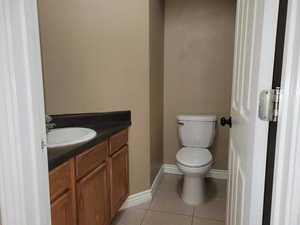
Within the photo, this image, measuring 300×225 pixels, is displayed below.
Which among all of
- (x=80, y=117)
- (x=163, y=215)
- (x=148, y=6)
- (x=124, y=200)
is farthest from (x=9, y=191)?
(x=148, y=6)

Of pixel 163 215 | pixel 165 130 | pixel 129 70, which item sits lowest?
pixel 163 215

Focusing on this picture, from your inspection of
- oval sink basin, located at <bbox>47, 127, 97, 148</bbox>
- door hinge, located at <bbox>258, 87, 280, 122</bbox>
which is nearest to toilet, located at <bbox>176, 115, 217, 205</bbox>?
oval sink basin, located at <bbox>47, 127, 97, 148</bbox>

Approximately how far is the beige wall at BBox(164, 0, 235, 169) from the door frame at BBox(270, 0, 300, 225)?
2.06 metres

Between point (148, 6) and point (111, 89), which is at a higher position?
point (148, 6)

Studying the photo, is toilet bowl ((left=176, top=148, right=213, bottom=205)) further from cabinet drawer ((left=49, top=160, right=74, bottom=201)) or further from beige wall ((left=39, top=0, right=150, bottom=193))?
cabinet drawer ((left=49, top=160, right=74, bottom=201))

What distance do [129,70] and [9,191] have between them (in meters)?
1.43

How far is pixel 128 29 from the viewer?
1.90 meters

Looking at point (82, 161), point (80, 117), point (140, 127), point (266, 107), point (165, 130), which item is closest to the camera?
point (266, 107)

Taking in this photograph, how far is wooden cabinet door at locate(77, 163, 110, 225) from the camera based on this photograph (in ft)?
4.31

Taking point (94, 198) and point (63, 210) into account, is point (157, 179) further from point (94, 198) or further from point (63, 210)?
point (63, 210)

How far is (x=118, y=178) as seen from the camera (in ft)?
6.00

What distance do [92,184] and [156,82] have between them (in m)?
1.25

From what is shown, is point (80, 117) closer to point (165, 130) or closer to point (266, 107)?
point (165, 130)

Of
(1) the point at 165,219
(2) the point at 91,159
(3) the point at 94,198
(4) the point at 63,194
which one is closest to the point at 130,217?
(1) the point at 165,219
